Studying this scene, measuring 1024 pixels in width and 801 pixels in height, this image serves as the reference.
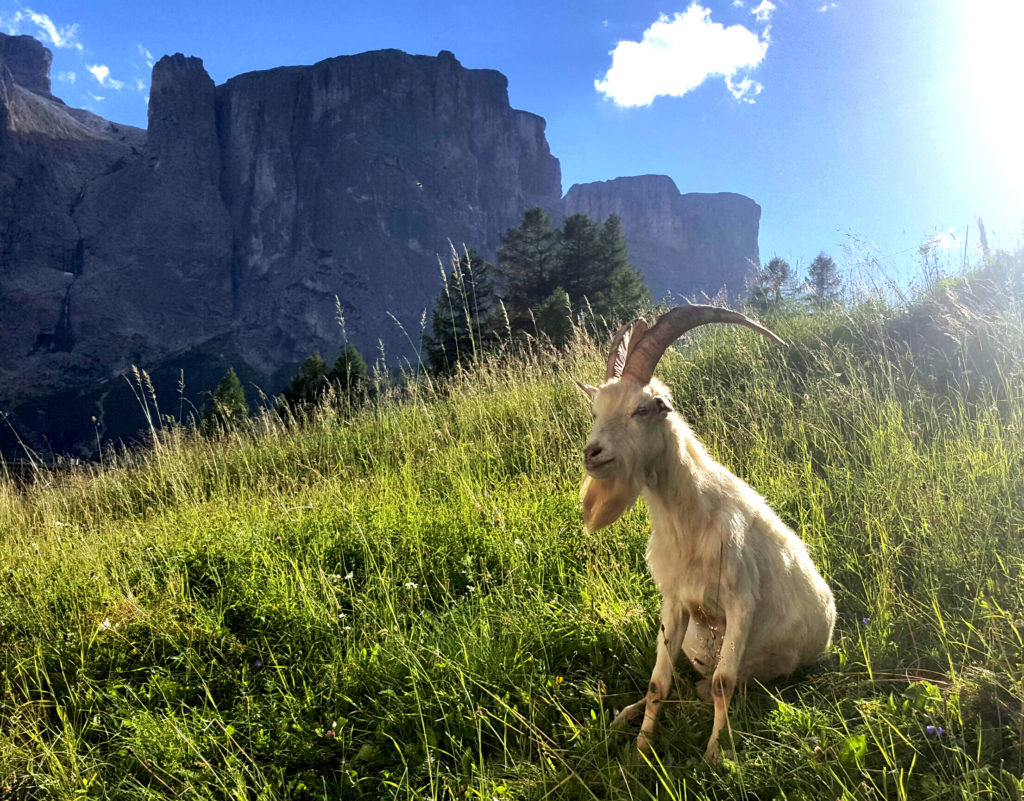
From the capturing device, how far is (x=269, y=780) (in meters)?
2.54

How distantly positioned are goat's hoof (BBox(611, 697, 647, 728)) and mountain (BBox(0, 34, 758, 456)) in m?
114

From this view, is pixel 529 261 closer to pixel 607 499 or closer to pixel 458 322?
pixel 458 322

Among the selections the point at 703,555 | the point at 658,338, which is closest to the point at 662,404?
the point at 658,338

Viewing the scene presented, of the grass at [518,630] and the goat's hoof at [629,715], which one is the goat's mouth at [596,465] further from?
the goat's hoof at [629,715]

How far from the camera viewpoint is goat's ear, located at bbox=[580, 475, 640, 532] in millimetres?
2303

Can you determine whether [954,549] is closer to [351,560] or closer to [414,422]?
[351,560]

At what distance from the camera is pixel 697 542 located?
7.73 ft

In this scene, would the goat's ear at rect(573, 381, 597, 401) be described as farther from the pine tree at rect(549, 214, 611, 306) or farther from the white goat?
the pine tree at rect(549, 214, 611, 306)

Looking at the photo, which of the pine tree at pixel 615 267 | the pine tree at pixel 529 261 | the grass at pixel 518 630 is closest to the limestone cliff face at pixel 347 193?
the pine tree at pixel 529 261

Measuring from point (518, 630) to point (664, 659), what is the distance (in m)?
0.90

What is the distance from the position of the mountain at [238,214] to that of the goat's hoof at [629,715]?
11379 cm

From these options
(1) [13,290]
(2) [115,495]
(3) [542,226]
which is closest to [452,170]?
(1) [13,290]

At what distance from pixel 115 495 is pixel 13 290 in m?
158

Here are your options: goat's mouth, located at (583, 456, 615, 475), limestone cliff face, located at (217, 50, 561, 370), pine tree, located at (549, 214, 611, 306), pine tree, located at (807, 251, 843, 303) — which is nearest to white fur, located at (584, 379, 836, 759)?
goat's mouth, located at (583, 456, 615, 475)
